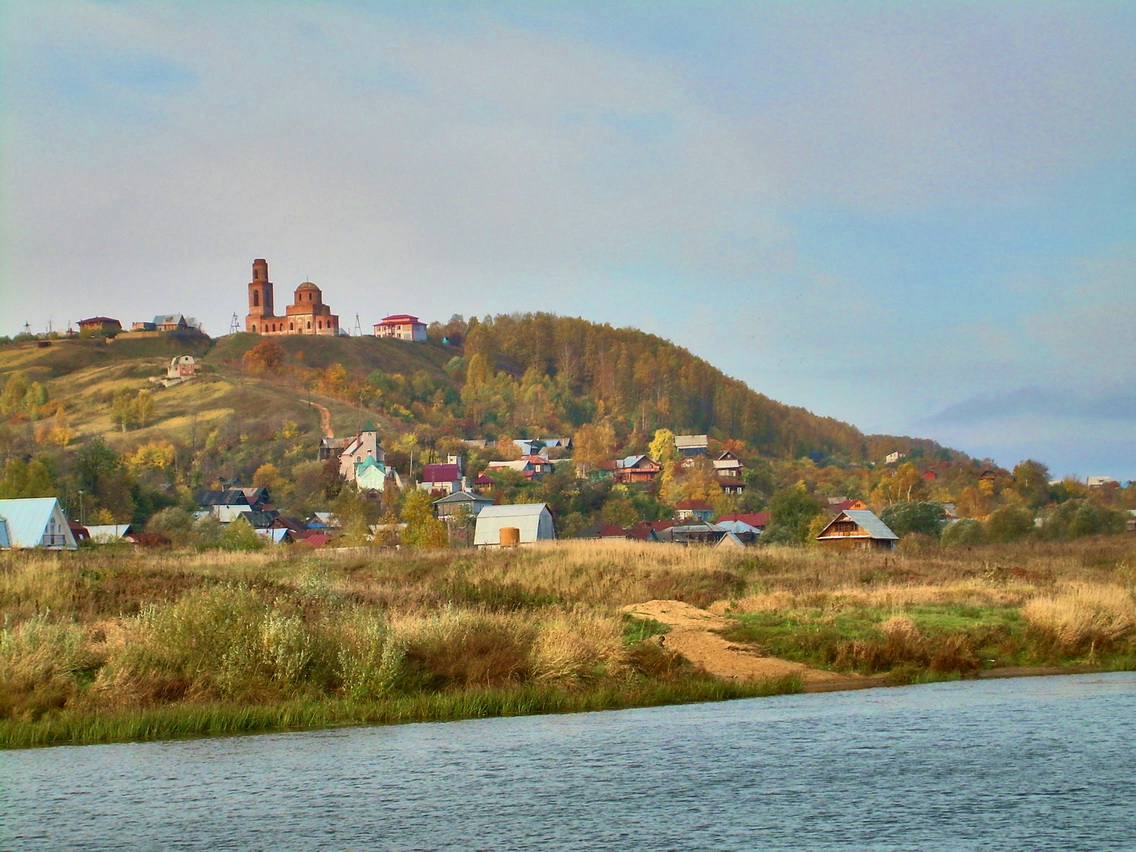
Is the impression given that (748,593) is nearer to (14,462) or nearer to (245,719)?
(245,719)

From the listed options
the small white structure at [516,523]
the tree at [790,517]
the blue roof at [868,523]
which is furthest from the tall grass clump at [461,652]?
the tree at [790,517]

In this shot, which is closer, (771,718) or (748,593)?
(771,718)

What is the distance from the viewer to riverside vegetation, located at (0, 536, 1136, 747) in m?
23.7

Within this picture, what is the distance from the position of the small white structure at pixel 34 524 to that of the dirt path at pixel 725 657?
49.4 meters

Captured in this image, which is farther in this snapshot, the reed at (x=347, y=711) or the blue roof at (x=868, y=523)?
the blue roof at (x=868, y=523)

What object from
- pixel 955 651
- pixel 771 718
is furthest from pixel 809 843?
pixel 955 651

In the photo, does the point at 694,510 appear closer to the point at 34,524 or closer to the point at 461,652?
the point at 34,524

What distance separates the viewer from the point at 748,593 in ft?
135

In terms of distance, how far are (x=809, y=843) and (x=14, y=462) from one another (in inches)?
4562

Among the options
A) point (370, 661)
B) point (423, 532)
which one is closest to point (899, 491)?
point (423, 532)

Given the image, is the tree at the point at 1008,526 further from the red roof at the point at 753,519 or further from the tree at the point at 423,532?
the tree at the point at 423,532

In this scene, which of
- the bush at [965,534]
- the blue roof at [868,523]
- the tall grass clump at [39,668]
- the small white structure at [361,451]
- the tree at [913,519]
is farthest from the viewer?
the small white structure at [361,451]

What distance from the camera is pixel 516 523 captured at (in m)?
81.8

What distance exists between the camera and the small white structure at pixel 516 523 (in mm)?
76412
